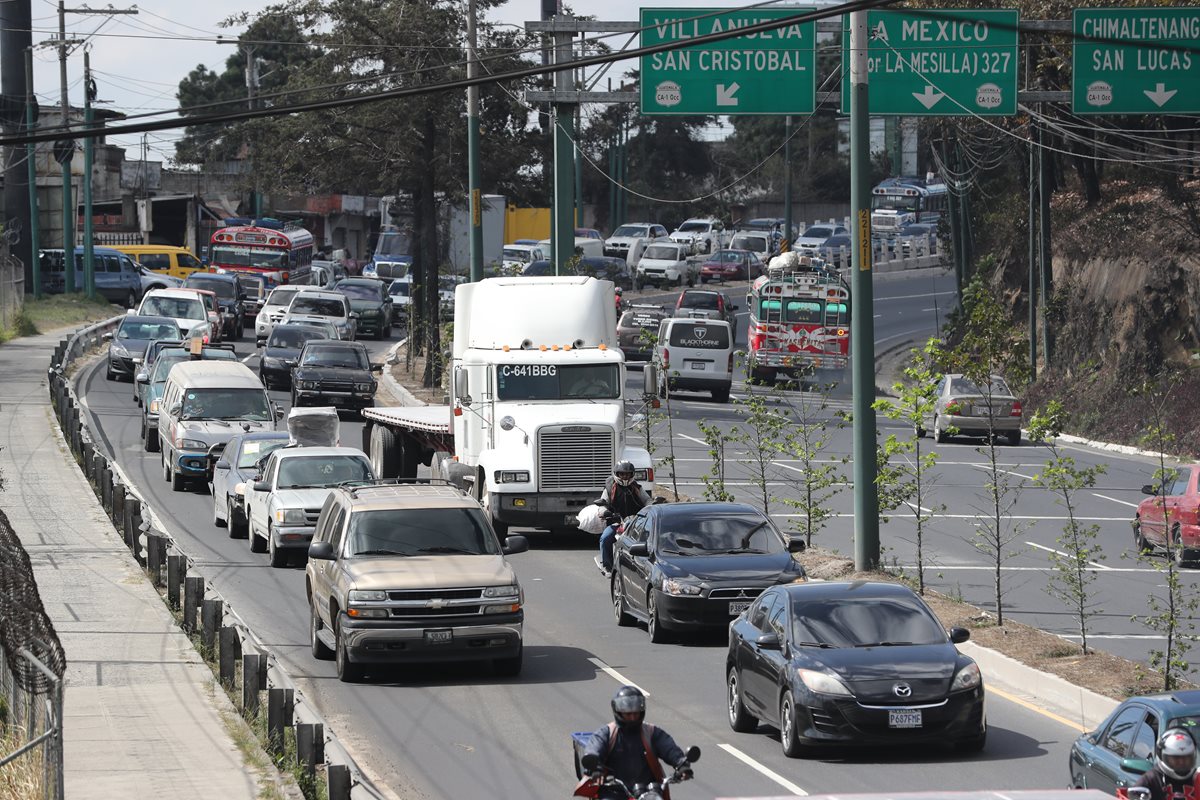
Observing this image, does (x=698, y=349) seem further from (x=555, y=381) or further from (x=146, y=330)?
(x=555, y=381)

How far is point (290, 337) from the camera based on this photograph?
156ft

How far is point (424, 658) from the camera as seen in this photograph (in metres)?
16.6

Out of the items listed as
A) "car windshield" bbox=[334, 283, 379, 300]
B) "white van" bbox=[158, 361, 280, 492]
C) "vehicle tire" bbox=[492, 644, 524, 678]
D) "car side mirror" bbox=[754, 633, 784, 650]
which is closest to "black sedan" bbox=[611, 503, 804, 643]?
"vehicle tire" bbox=[492, 644, 524, 678]

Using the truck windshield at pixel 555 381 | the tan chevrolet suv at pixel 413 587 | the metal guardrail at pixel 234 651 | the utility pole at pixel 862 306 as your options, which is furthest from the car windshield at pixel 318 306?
the tan chevrolet suv at pixel 413 587

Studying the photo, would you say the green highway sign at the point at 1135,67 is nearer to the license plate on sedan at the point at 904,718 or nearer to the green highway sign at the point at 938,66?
the green highway sign at the point at 938,66

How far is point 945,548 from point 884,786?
47.1ft

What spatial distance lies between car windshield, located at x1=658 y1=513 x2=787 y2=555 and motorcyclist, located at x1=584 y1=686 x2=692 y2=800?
9563 millimetres

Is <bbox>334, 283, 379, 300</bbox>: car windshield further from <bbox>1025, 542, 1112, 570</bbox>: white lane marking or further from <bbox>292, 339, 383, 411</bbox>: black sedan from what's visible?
<bbox>1025, 542, 1112, 570</bbox>: white lane marking

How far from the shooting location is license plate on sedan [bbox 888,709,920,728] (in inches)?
531

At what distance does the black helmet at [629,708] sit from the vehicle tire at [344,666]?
7.28 m

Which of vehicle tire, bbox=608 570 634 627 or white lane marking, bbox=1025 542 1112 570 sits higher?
vehicle tire, bbox=608 570 634 627

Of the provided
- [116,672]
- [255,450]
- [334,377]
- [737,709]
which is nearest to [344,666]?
[116,672]

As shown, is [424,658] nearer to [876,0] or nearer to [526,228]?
[876,0]

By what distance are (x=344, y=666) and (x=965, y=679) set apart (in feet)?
20.3
